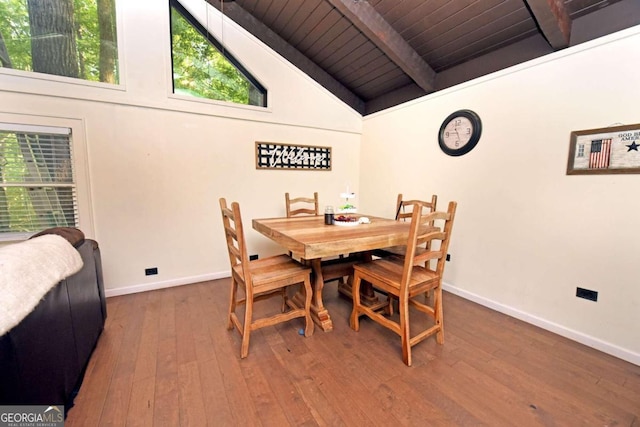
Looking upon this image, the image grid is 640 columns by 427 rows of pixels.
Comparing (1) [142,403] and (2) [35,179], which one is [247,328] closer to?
(1) [142,403]

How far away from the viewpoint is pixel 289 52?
339cm

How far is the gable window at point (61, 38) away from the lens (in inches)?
85.6

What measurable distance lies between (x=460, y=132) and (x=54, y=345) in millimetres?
3411

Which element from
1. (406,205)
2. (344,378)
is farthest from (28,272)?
(406,205)

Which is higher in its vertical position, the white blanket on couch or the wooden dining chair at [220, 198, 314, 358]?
the white blanket on couch

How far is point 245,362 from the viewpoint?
171cm

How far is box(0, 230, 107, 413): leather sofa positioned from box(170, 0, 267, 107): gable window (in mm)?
2012

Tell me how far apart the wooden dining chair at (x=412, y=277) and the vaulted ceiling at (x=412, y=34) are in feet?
5.47

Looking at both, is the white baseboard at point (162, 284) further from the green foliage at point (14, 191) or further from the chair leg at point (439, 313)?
the chair leg at point (439, 313)

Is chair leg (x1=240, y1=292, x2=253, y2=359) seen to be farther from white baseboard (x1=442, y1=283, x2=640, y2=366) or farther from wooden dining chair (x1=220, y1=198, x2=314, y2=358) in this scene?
white baseboard (x1=442, y1=283, x2=640, y2=366)

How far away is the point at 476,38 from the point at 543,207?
1.64 m

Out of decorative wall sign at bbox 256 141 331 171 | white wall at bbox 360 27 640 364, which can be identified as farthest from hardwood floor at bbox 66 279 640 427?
decorative wall sign at bbox 256 141 331 171

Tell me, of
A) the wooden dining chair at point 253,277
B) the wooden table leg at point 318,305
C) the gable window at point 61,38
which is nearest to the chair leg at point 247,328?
the wooden dining chair at point 253,277

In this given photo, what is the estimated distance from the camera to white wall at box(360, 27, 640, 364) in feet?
5.89
